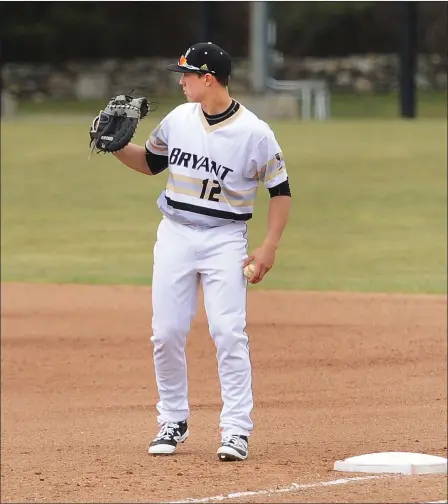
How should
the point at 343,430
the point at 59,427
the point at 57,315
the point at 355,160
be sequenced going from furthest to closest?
the point at 355,160 < the point at 57,315 < the point at 59,427 < the point at 343,430

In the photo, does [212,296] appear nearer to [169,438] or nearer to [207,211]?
[207,211]

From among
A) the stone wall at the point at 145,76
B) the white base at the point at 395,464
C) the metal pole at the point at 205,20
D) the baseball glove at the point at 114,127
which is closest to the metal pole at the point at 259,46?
the metal pole at the point at 205,20

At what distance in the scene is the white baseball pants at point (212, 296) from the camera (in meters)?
5.48

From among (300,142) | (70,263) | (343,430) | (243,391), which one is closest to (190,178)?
(243,391)

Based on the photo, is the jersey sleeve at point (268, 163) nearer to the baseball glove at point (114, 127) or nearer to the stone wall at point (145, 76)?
the baseball glove at point (114, 127)

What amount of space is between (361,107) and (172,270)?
115 feet

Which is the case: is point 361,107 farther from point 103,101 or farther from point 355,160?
point 355,160

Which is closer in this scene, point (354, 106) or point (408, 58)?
point (408, 58)

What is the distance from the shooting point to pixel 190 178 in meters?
5.51

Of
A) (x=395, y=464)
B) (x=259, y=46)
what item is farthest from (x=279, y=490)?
(x=259, y=46)

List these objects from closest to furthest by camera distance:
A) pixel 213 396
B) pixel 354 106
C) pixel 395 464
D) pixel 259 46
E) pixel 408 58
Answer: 1. pixel 395 464
2. pixel 213 396
3. pixel 408 58
4. pixel 259 46
5. pixel 354 106

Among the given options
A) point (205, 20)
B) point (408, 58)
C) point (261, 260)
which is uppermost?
point (261, 260)

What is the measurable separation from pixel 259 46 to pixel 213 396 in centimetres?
2694

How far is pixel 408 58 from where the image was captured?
33.1m
